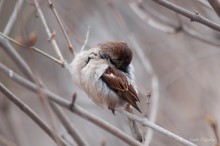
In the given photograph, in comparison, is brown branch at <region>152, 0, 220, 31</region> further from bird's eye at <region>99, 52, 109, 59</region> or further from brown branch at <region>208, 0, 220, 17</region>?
bird's eye at <region>99, 52, 109, 59</region>

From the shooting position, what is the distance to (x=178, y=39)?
527cm

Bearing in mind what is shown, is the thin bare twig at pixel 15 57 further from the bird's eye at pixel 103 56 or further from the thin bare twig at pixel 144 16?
the thin bare twig at pixel 144 16

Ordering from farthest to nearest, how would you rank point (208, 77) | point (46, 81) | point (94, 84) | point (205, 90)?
point (208, 77) → point (46, 81) → point (205, 90) → point (94, 84)

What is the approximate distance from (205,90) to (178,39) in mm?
737

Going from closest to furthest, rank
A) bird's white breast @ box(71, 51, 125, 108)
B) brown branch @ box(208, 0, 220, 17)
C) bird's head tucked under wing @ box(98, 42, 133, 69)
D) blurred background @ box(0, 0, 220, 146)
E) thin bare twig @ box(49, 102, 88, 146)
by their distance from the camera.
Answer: brown branch @ box(208, 0, 220, 17) < thin bare twig @ box(49, 102, 88, 146) < bird's white breast @ box(71, 51, 125, 108) < bird's head tucked under wing @ box(98, 42, 133, 69) < blurred background @ box(0, 0, 220, 146)

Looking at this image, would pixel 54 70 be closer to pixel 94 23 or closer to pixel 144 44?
pixel 94 23

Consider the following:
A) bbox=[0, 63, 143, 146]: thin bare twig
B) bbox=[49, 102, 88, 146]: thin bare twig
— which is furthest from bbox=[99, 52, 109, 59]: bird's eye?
bbox=[0, 63, 143, 146]: thin bare twig

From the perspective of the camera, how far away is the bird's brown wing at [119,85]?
114 inches

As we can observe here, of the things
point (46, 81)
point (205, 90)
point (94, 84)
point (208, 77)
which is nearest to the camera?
point (94, 84)

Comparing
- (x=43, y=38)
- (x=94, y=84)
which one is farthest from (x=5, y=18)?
(x=94, y=84)

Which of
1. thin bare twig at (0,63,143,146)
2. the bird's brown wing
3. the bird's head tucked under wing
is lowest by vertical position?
the bird's brown wing

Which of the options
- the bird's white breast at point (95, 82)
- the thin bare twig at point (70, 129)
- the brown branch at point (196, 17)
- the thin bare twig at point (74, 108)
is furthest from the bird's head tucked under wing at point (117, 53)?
the thin bare twig at point (74, 108)

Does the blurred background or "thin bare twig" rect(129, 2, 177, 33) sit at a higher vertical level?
"thin bare twig" rect(129, 2, 177, 33)

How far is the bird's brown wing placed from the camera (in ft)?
9.53
